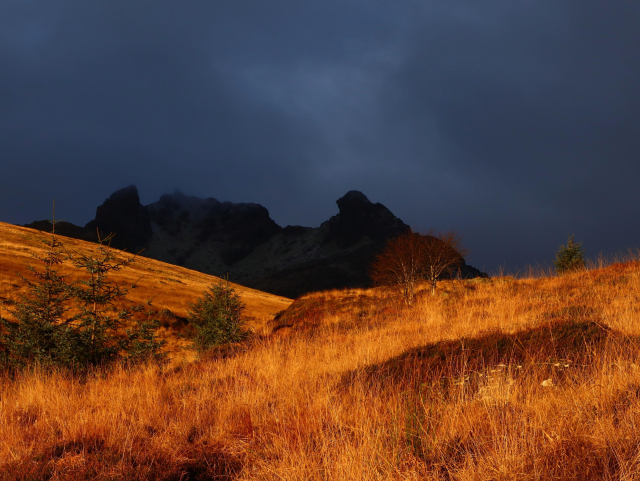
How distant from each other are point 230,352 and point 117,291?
464 centimetres

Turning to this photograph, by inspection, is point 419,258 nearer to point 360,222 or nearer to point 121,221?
point 360,222

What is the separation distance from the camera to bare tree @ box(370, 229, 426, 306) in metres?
21.9

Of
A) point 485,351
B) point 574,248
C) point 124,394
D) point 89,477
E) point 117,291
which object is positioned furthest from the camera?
point 574,248

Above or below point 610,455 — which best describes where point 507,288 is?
above

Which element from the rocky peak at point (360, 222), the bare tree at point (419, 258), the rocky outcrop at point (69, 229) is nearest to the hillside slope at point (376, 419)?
the bare tree at point (419, 258)

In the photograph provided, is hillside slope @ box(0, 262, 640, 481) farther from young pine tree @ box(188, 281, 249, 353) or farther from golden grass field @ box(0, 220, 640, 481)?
young pine tree @ box(188, 281, 249, 353)

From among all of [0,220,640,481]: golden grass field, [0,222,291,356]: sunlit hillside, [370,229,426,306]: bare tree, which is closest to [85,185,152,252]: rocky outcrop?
[0,222,291,356]: sunlit hillside

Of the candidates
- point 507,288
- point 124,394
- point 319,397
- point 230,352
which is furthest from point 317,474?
point 507,288

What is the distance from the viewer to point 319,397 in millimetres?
4086

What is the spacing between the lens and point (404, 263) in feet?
73.6

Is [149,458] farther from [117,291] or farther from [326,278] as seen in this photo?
[326,278]

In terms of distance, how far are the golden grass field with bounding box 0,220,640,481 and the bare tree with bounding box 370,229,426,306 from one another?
15.2 metres

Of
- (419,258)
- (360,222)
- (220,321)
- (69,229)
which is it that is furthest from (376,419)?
(360,222)

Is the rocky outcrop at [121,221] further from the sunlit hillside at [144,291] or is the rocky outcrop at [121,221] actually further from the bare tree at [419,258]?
the bare tree at [419,258]
